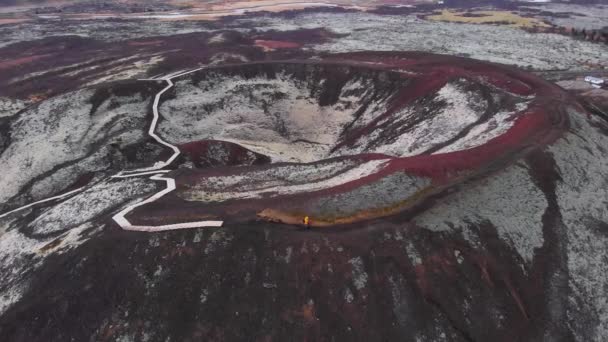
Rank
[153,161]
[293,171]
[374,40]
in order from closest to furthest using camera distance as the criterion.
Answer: [293,171] → [153,161] → [374,40]

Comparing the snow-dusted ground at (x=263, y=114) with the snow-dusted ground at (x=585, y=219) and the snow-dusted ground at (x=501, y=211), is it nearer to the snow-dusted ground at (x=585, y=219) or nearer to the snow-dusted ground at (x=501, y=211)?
the snow-dusted ground at (x=585, y=219)

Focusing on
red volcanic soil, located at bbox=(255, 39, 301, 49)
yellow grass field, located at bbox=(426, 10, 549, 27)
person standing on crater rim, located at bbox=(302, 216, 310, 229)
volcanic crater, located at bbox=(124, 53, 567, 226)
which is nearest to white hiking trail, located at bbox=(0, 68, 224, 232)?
volcanic crater, located at bbox=(124, 53, 567, 226)

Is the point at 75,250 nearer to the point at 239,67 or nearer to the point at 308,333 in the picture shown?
the point at 308,333

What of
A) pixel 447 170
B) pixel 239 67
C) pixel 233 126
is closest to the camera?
pixel 447 170

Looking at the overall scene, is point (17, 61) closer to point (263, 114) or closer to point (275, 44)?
point (275, 44)

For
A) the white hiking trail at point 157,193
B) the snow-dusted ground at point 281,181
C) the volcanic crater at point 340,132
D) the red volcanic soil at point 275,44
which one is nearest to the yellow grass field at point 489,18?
the red volcanic soil at point 275,44

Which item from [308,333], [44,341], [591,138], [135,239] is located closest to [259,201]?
[135,239]

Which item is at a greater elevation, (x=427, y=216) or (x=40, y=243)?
(x=427, y=216)

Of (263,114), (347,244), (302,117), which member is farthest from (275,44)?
(347,244)
